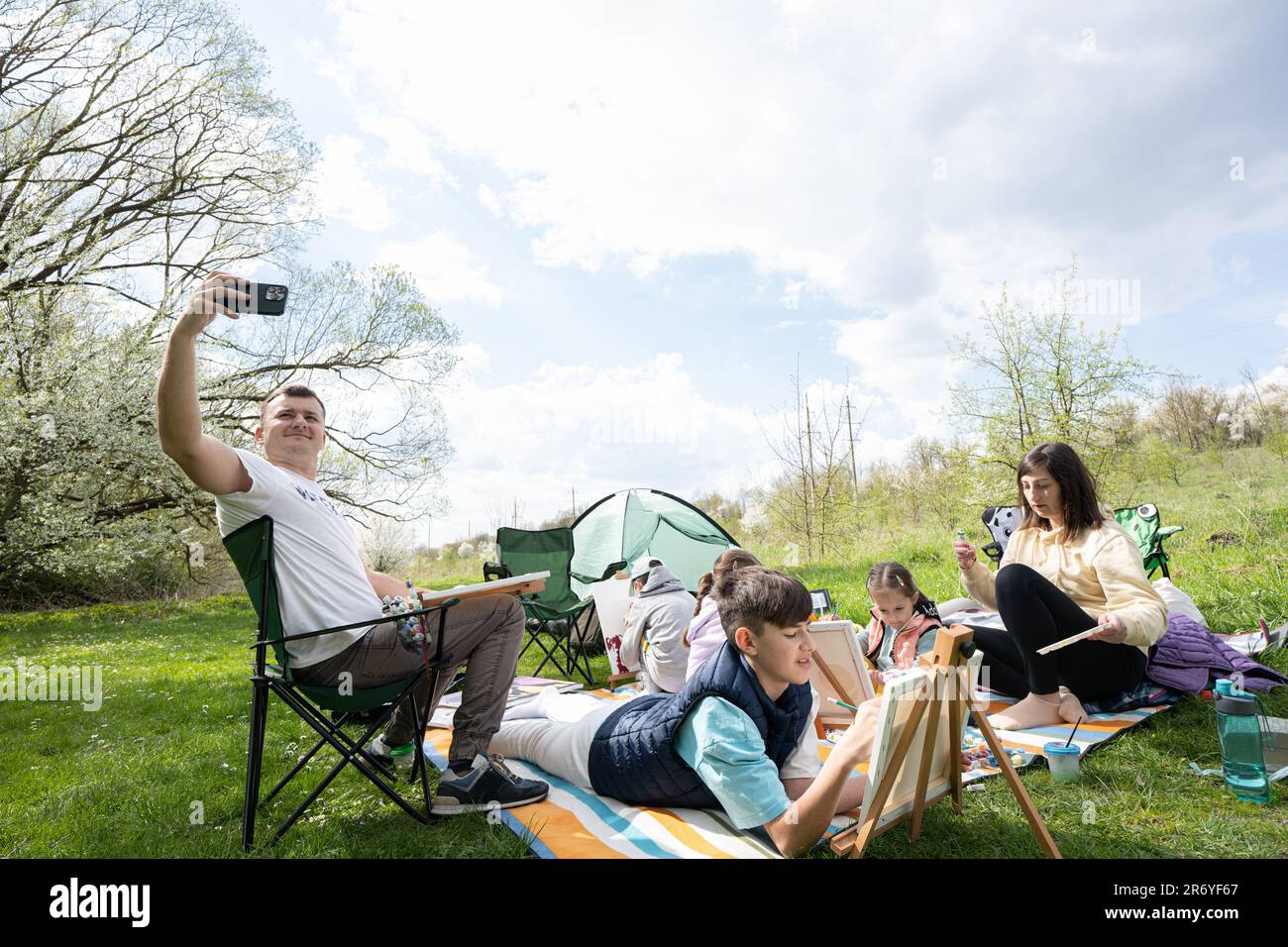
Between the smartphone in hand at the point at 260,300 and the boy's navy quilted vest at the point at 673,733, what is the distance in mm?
1422

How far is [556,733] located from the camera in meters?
2.53

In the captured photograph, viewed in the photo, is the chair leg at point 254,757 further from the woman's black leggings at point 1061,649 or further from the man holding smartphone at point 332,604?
the woman's black leggings at point 1061,649

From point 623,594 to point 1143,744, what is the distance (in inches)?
105

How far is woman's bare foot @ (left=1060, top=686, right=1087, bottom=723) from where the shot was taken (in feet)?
9.16

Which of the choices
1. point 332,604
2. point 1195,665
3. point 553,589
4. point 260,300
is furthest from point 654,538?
point 260,300

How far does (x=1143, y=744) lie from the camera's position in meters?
2.59

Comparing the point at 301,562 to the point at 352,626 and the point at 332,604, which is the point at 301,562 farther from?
the point at 352,626

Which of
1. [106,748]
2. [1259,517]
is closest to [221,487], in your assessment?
[106,748]

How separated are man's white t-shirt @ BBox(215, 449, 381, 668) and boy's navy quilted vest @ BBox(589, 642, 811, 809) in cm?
84

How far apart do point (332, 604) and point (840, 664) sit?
1822mm

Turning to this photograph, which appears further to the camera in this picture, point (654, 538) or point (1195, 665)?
point (654, 538)

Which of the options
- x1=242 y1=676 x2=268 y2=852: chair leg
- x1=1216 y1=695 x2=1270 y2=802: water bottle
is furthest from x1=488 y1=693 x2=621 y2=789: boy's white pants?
x1=1216 y1=695 x2=1270 y2=802: water bottle

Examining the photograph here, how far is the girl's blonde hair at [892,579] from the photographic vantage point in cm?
315

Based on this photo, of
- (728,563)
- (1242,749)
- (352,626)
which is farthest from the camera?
(728,563)
